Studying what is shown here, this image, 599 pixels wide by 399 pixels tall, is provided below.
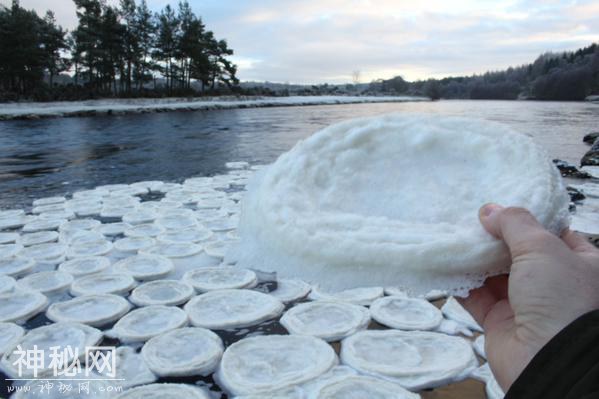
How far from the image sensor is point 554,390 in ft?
2.76

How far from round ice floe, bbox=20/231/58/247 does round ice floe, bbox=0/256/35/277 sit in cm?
41

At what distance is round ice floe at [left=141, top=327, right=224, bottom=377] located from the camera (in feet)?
6.54

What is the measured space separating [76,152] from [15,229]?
22.1 ft

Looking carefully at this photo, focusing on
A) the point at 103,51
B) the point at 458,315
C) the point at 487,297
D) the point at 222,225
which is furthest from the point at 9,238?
the point at 103,51

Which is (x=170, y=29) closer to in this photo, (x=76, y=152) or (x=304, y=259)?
(x=76, y=152)

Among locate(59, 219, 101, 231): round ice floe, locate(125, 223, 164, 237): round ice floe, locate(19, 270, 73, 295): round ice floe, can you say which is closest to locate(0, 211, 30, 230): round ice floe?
locate(59, 219, 101, 231): round ice floe

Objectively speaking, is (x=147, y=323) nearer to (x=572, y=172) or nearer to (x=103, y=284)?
(x=103, y=284)

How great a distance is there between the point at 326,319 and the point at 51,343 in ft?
4.85

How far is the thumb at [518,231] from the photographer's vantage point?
1.03 m

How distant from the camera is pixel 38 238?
153 inches

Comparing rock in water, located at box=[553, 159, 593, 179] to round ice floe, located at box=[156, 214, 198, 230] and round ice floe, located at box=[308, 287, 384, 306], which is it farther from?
round ice floe, located at box=[156, 214, 198, 230]

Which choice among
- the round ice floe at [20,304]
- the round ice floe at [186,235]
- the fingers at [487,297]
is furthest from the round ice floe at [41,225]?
the fingers at [487,297]

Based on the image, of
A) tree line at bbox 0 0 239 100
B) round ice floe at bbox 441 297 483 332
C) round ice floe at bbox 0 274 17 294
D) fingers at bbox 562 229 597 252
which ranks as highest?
tree line at bbox 0 0 239 100

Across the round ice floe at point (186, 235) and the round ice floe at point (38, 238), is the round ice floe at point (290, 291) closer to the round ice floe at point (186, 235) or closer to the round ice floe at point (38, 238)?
the round ice floe at point (186, 235)
